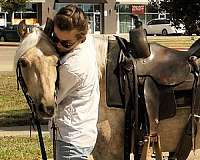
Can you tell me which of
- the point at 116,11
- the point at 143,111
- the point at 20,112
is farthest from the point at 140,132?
the point at 116,11

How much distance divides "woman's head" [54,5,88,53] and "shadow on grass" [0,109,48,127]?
21.2 feet

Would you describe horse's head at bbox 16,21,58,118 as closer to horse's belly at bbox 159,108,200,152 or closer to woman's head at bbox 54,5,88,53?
woman's head at bbox 54,5,88,53

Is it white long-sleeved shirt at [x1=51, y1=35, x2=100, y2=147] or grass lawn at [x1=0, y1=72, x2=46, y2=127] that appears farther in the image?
grass lawn at [x1=0, y1=72, x2=46, y2=127]

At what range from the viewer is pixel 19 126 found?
31.6 ft

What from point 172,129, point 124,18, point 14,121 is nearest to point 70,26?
point 172,129

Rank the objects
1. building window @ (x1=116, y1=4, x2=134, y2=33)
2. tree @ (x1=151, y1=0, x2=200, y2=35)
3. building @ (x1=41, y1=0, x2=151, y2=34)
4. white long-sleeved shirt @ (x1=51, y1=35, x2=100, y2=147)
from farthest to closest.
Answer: building window @ (x1=116, y1=4, x2=134, y2=33) < building @ (x1=41, y1=0, x2=151, y2=34) < tree @ (x1=151, y1=0, x2=200, y2=35) < white long-sleeved shirt @ (x1=51, y1=35, x2=100, y2=147)

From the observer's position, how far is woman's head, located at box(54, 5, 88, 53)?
329 centimetres

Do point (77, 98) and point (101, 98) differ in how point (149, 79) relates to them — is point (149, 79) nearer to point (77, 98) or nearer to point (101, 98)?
point (101, 98)

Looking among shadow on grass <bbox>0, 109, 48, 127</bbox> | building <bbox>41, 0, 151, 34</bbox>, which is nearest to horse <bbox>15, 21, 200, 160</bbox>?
shadow on grass <bbox>0, 109, 48, 127</bbox>

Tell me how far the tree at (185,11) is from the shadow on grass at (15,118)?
362 centimetres

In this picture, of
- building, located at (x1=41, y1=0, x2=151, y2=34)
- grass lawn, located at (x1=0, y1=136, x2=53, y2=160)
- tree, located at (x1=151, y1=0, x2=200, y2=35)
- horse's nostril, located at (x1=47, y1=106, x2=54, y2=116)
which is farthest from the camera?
building, located at (x1=41, y1=0, x2=151, y2=34)

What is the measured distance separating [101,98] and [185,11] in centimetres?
662

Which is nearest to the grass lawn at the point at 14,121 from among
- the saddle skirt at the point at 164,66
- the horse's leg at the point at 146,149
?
the horse's leg at the point at 146,149

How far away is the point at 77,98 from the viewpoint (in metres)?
3.44
